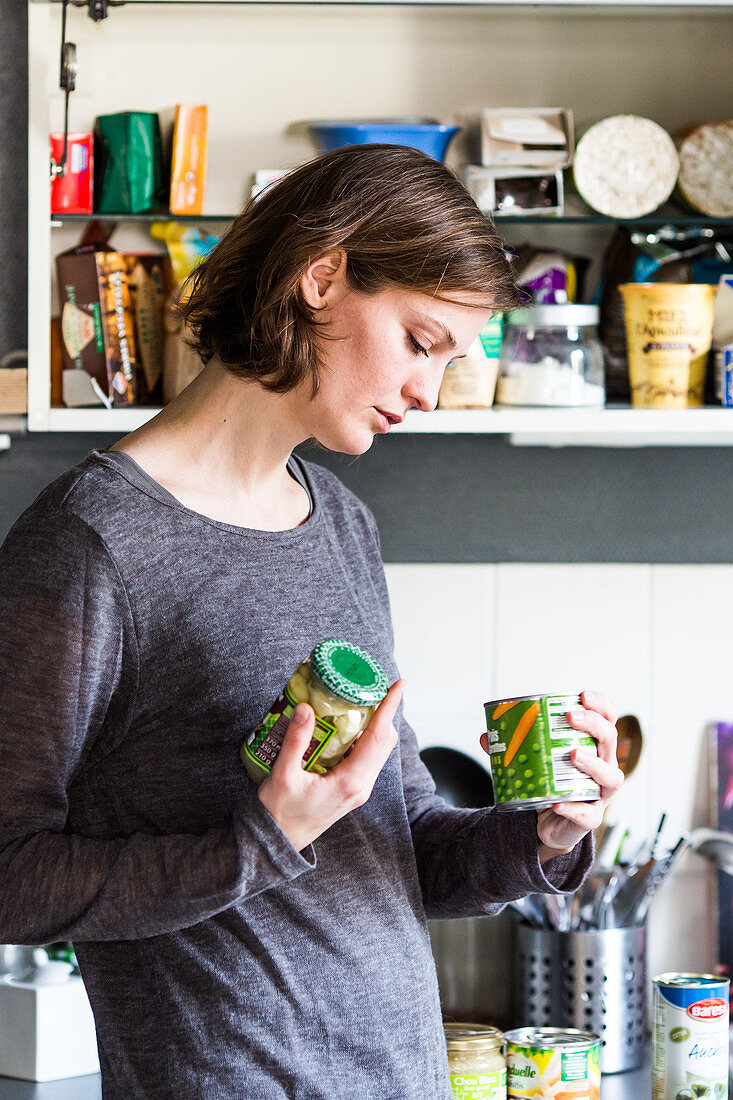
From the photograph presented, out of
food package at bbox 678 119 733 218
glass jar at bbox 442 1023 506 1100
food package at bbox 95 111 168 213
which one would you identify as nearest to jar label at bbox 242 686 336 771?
glass jar at bbox 442 1023 506 1100

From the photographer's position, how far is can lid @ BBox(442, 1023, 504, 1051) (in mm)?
1290

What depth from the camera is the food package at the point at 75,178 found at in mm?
1430

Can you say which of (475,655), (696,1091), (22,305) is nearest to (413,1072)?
(696,1091)

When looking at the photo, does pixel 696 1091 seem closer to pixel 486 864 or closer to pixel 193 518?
pixel 486 864

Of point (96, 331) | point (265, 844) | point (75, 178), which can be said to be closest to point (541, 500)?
point (96, 331)

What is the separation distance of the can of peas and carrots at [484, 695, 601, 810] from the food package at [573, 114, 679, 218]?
799 mm

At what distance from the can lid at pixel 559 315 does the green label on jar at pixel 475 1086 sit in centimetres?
85

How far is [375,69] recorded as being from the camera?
154 cm

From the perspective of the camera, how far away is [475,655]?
1.62 meters

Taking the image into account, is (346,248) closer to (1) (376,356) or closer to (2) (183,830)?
(1) (376,356)

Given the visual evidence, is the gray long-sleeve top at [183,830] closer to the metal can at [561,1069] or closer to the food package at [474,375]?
the metal can at [561,1069]

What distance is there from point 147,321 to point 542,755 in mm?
855

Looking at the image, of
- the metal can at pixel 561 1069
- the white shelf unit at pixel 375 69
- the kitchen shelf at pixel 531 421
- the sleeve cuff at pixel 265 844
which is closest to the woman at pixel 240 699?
the sleeve cuff at pixel 265 844

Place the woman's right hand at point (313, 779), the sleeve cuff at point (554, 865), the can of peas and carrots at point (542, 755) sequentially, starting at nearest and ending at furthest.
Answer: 1. the woman's right hand at point (313, 779)
2. the can of peas and carrots at point (542, 755)
3. the sleeve cuff at point (554, 865)
